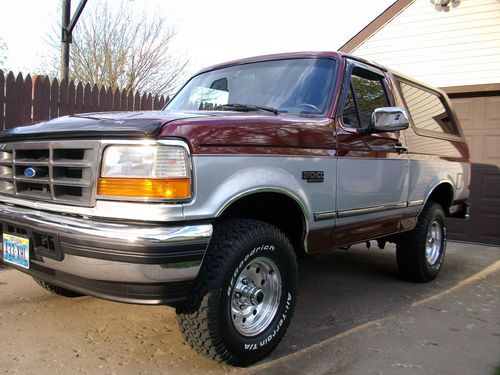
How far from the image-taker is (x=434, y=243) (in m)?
5.58

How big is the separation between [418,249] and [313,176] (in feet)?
7.41

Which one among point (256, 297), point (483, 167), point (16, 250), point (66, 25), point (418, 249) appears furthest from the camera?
point (483, 167)

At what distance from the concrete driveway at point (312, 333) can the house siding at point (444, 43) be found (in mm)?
4237

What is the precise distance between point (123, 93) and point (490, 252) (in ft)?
19.2

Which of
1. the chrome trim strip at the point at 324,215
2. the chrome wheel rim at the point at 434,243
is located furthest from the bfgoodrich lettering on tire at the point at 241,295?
the chrome wheel rim at the point at 434,243

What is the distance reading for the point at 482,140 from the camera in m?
7.97

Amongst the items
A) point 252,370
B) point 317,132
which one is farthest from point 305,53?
point 252,370

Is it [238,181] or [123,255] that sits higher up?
[238,181]

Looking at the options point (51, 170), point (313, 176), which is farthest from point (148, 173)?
point (313, 176)

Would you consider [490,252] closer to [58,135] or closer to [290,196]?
[290,196]

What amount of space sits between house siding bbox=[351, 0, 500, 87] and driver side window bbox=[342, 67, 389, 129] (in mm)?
4254

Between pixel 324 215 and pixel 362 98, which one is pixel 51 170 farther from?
pixel 362 98

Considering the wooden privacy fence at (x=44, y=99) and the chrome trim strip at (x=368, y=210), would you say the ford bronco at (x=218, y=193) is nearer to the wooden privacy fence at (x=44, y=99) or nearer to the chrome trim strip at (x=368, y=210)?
the chrome trim strip at (x=368, y=210)

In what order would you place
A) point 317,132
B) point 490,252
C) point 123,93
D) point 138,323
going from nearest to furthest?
point 317,132 < point 138,323 < point 123,93 < point 490,252
